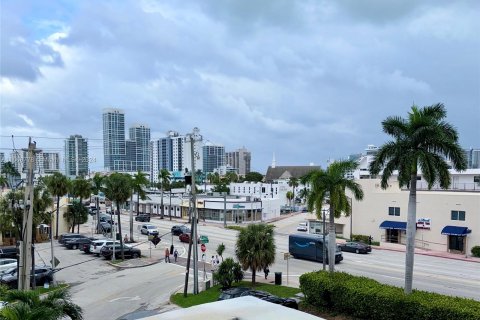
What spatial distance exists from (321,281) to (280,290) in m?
6.22

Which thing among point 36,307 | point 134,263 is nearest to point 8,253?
point 134,263

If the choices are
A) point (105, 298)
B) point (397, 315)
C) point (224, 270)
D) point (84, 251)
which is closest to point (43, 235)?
point (84, 251)

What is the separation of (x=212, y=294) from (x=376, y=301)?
11.6m

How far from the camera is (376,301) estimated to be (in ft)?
62.4

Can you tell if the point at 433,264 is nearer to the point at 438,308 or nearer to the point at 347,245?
the point at 347,245

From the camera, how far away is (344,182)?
2452cm

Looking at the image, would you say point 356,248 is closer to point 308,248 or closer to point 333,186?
point 308,248

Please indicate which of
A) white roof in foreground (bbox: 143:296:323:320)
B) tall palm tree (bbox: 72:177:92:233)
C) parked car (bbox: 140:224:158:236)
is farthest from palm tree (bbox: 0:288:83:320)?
tall palm tree (bbox: 72:177:92:233)

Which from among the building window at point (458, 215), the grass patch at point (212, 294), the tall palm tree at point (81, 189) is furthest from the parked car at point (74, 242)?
the building window at point (458, 215)

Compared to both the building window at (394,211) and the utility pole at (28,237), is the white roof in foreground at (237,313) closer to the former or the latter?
the utility pole at (28,237)

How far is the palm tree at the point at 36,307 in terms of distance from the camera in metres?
11.0

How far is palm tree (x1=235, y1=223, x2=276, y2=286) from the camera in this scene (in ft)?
91.1

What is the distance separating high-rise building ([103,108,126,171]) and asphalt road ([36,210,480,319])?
12.5 m

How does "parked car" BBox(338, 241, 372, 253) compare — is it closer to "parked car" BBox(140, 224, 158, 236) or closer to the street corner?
the street corner
